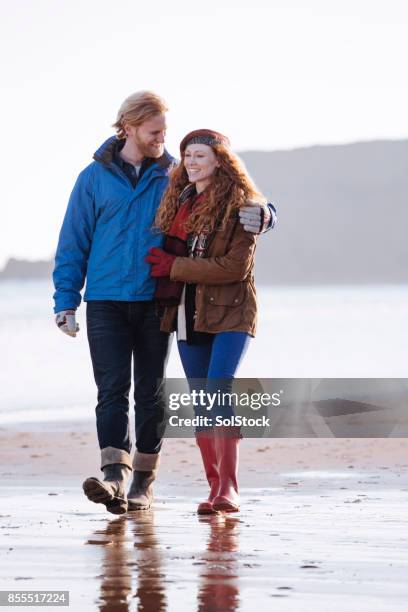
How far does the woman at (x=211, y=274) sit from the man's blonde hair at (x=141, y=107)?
0.62 feet

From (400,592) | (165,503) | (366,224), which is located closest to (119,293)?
(165,503)

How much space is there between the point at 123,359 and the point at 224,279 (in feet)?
1.82

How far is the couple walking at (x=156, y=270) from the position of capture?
→ 5.37 meters

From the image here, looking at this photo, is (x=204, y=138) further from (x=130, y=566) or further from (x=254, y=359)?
(x=254, y=359)

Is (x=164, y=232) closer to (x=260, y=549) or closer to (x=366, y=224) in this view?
(x=260, y=549)

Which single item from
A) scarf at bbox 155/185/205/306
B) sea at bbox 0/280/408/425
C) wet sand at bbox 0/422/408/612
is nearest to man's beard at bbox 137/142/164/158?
A: scarf at bbox 155/185/205/306

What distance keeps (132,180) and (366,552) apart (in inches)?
76.0

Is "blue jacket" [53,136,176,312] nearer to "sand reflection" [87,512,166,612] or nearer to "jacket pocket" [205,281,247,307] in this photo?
"jacket pocket" [205,281,247,307]

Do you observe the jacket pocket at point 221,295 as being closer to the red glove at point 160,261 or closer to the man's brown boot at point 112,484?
the red glove at point 160,261

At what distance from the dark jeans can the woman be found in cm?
11

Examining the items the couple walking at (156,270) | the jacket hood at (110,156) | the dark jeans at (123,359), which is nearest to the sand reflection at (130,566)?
the couple walking at (156,270)

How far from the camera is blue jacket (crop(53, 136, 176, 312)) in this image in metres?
5.48

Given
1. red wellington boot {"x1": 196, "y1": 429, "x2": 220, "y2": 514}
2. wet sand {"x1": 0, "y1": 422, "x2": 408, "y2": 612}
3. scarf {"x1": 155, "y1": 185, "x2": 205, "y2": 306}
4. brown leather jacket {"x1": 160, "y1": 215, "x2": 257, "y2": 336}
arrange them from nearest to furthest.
→ 1. wet sand {"x1": 0, "y1": 422, "x2": 408, "y2": 612}
2. brown leather jacket {"x1": 160, "y1": 215, "x2": 257, "y2": 336}
3. scarf {"x1": 155, "y1": 185, "x2": 205, "y2": 306}
4. red wellington boot {"x1": 196, "y1": 429, "x2": 220, "y2": 514}

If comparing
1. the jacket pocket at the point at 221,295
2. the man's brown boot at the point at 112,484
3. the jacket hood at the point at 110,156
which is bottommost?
the man's brown boot at the point at 112,484
